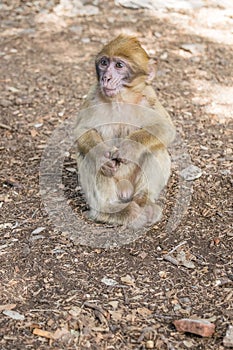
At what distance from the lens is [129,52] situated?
18.8 feet

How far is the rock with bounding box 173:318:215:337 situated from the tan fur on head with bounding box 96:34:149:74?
7.34ft

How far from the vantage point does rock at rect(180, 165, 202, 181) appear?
21.8 ft

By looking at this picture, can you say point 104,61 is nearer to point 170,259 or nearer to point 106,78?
point 106,78

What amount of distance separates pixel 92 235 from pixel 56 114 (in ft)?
8.70

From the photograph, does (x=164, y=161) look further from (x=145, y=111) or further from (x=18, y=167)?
(x=18, y=167)

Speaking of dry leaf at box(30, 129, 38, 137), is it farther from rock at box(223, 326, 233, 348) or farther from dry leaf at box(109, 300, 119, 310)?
rock at box(223, 326, 233, 348)

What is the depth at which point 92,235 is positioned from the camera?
227 inches

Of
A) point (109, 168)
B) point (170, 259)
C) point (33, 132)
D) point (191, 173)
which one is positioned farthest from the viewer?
point (33, 132)

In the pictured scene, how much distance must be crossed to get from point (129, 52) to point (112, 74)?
24 cm

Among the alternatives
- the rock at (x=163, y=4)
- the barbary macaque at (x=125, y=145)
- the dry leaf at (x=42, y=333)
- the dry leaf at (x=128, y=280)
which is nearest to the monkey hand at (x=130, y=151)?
the barbary macaque at (x=125, y=145)

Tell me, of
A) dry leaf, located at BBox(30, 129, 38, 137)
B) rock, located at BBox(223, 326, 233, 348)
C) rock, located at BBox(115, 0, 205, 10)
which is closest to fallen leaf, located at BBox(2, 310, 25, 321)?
rock, located at BBox(223, 326, 233, 348)

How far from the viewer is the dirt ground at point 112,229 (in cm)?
481

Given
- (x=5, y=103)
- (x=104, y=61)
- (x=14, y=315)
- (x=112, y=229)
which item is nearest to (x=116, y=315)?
(x=14, y=315)

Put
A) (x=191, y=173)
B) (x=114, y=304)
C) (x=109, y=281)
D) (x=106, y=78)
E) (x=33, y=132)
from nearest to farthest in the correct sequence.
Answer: (x=114, y=304), (x=109, y=281), (x=106, y=78), (x=191, y=173), (x=33, y=132)
